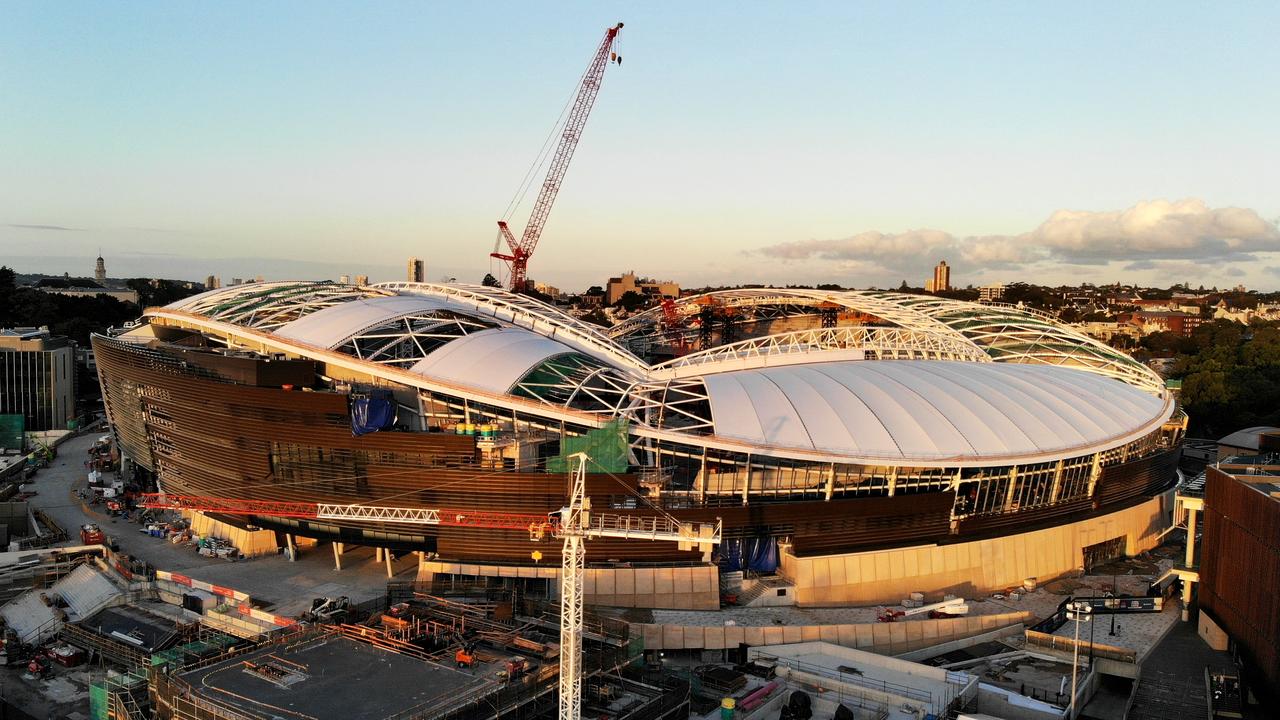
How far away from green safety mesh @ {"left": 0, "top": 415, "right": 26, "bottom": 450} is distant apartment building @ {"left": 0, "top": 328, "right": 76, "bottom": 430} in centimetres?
726

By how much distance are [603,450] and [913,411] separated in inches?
626

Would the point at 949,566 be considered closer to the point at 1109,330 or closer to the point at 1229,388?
the point at 1229,388

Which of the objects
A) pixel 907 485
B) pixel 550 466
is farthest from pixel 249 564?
pixel 907 485

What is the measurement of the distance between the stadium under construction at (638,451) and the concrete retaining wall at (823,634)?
8.64ft

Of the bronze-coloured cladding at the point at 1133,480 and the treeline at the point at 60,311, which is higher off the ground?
the treeline at the point at 60,311

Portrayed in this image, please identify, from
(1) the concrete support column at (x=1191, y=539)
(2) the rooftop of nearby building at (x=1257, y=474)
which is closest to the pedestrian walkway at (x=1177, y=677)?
(1) the concrete support column at (x=1191, y=539)

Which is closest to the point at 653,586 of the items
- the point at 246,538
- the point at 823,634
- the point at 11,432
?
the point at 823,634

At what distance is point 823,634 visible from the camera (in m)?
38.0

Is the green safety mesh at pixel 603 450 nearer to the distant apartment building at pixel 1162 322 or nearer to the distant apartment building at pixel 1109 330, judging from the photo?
the distant apartment building at pixel 1109 330

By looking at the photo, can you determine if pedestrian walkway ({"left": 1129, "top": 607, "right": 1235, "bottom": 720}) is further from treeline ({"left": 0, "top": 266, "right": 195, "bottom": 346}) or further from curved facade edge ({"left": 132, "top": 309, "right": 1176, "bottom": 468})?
treeline ({"left": 0, "top": 266, "right": 195, "bottom": 346})

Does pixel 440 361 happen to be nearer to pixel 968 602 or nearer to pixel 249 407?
pixel 249 407

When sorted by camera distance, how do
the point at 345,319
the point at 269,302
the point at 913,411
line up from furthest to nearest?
the point at 269,302 → the point at 345,319 → the point at 913,411

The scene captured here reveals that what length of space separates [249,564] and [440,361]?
13.5m

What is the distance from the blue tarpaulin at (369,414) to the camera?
42406mm
